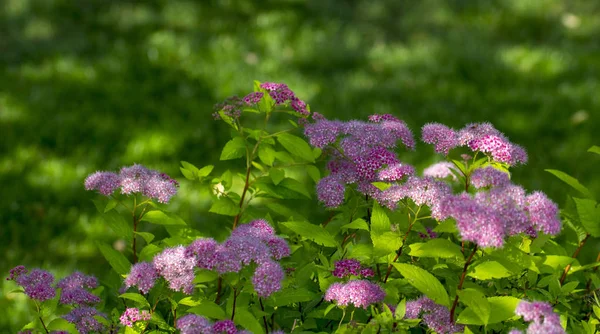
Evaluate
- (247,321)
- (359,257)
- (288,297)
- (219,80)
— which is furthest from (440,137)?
(219,80)

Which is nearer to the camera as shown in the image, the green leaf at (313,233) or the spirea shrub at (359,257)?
the spirea shrub at (359,257)

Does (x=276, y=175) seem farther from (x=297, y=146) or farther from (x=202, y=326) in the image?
(x=202, y=326)

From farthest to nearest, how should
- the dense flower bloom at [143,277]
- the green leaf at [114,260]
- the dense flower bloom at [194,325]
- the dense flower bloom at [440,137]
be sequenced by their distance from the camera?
the green leaf at [114,260] → the dense flower bloom at [440,137] → the dense flower bloom at [143,277] → the dense flower bloom at [194,325]

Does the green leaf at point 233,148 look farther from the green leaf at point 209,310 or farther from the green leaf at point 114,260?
the green leaf at point 209,310

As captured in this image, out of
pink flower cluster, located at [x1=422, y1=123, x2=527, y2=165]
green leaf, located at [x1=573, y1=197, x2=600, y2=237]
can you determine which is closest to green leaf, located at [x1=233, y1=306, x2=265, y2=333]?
pink flower cluster, located at [x1=422, y1=123, x2=527, y2=165]

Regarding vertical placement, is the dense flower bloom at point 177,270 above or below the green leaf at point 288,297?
above

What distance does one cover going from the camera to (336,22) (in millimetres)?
7227

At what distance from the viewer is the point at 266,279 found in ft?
5.43

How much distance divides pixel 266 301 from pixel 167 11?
5596 millimetres

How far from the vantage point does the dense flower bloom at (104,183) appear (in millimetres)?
2043

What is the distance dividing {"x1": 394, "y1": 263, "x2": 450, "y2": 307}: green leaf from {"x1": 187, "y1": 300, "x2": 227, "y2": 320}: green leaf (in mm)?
460

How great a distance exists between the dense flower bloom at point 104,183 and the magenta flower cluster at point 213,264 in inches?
14.0

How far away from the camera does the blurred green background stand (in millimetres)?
4359

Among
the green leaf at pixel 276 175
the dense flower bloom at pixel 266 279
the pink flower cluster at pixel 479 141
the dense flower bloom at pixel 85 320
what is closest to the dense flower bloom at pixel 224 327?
the dense flower bloom at pixel 266 279
